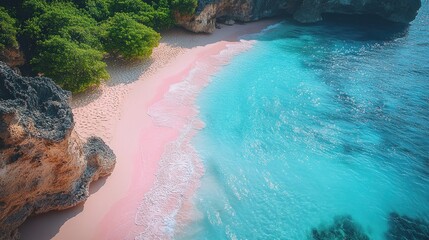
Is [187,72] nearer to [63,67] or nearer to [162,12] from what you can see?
[162,12]

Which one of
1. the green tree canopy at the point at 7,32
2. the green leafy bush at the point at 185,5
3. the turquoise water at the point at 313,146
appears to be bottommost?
the turquoise water at the point at 313,146

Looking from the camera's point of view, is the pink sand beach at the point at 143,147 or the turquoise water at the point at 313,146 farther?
the turquoise water at the point at 313,146

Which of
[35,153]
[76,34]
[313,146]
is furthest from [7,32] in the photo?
[313,146]

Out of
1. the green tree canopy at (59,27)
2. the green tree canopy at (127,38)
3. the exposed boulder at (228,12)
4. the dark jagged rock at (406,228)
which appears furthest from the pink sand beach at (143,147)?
the dark jagged rock at (406,228)

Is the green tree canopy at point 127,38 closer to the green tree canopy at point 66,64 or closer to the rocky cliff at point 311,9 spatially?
the green tree canopy at point 66,64

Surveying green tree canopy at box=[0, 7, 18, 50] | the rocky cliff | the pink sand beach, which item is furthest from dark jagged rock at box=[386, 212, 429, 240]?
the rocky cliff

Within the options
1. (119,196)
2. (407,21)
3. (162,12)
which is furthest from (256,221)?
(407,21)
